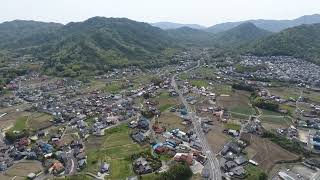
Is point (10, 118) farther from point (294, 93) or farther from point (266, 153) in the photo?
point (294, 93)

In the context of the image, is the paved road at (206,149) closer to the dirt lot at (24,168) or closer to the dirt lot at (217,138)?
the dirt lot at (217,138)

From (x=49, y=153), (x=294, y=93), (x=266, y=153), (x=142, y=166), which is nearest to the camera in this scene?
(x=142, y=166)

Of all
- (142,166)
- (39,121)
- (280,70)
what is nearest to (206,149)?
(142,166)

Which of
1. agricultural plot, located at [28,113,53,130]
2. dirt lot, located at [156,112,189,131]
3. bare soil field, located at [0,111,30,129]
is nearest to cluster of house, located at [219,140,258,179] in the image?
dirt lot, located at [156,112,189,131]

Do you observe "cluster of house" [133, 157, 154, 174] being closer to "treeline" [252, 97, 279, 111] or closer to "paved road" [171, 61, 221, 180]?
"paved road" [171, 61, 221, 180]

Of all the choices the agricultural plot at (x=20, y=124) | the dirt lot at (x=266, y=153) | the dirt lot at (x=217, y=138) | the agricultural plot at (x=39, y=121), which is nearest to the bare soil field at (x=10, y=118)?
the agricultural plot at (x=20, y=124)

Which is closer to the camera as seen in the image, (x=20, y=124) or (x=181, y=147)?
(x=181, y=147)
